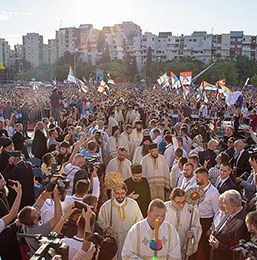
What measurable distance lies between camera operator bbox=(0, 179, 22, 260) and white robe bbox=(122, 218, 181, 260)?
4.85 ft

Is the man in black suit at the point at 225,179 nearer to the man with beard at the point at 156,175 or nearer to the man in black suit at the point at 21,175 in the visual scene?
the man with beard at the point at 156,175

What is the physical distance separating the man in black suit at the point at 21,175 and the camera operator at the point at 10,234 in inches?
55.0

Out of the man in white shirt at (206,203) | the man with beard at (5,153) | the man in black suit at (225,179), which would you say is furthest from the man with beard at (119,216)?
the man with beard at (5,153)

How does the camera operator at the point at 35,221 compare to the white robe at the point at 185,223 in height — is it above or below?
above

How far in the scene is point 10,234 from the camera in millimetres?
3852

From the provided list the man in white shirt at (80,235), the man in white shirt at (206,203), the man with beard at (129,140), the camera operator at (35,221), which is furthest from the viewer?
the man with beard at (129,140)

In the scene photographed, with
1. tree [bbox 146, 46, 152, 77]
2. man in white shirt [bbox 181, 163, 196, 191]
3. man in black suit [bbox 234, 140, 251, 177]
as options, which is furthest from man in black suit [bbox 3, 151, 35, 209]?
tree [bbox 146, 46, 152, 77]

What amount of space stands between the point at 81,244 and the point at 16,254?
1406 mm

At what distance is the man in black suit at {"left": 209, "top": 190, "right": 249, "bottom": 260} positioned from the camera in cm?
387

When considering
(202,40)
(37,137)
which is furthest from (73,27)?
(37,137)

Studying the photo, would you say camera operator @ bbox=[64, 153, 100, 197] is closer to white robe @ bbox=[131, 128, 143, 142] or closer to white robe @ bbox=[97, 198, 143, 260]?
white robe @ bbox=[97, 198, 143, 260]

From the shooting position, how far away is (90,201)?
384 centimetres

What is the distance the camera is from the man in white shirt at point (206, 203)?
4.86 m

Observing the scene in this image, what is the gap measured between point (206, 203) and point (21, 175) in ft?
11.0
